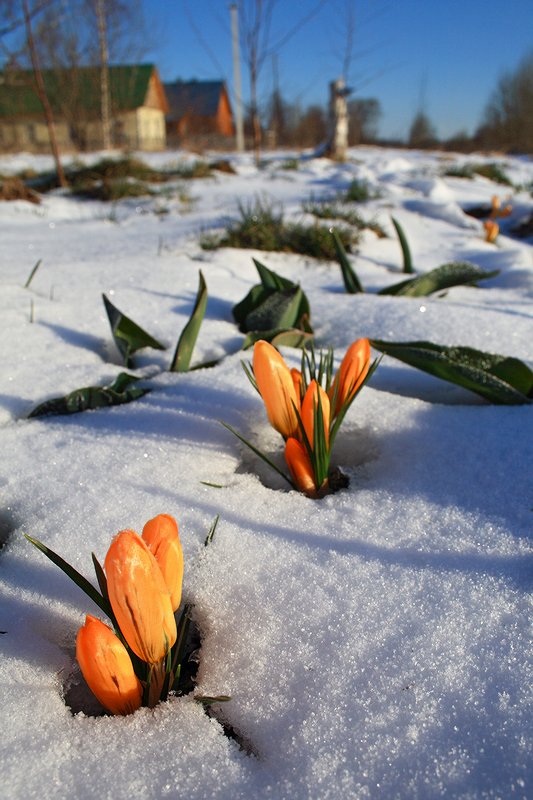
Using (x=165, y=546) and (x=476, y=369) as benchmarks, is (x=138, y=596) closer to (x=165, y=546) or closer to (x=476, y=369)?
(x=165, y=546)

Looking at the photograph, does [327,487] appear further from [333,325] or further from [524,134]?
[524,134]

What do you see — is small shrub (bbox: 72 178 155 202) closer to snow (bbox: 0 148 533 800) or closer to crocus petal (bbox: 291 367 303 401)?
snow (bbox: 0 148 533 800)

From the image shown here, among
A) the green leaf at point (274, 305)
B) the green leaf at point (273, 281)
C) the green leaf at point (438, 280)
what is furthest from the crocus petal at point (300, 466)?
the green leaf at point (438, 280)

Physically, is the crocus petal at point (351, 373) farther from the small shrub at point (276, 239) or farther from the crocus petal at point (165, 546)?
the small shrub at point (276, 239)

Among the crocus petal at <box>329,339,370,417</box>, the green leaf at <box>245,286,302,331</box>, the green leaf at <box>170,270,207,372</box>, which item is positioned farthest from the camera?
the green leaf at <box>245,286,302,331</box>

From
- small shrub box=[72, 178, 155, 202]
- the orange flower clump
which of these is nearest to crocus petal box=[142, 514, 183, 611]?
the orange flower clump

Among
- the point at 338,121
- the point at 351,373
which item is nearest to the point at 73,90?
the point at 338,121

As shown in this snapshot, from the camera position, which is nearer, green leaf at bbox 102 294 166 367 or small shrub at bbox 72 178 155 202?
green leaf at bbox 102 294 166 367
